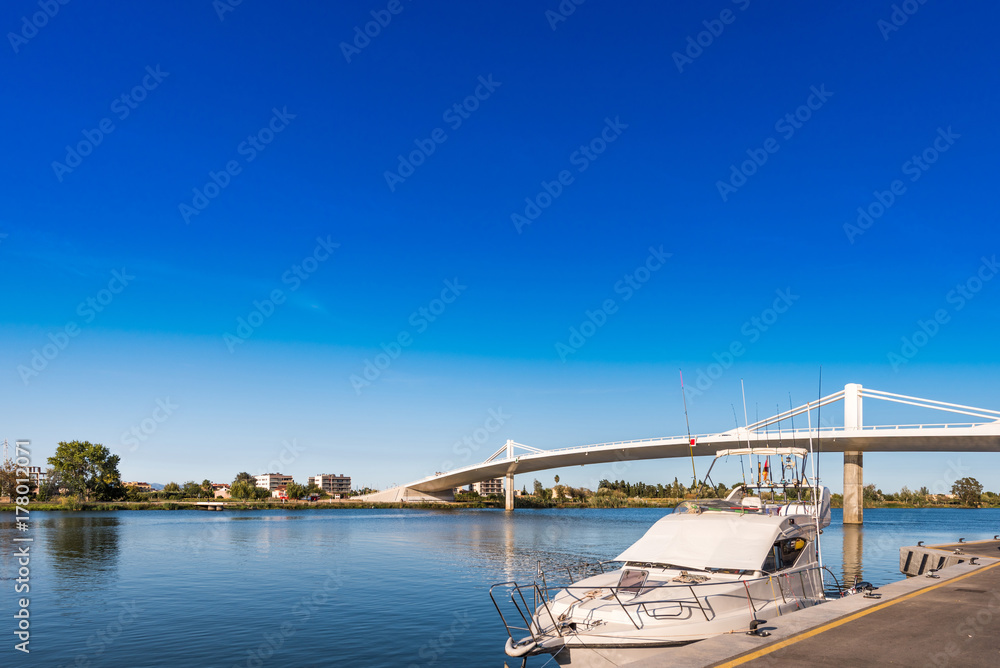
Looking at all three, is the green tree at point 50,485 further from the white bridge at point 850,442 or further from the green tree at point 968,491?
the green tree at point 968,491

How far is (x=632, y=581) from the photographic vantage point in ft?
41.0

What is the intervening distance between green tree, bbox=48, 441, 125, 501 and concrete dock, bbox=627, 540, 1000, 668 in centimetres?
11545

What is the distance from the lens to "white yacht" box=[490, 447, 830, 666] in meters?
10.6

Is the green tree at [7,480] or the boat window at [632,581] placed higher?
the boat window at [632,581]

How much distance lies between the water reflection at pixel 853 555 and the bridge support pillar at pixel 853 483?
23.2 feet

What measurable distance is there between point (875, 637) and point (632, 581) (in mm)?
3980

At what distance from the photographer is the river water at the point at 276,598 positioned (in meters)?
15.5

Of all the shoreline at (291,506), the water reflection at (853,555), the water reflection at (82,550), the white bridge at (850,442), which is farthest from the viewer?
the shoreline at (291,506)

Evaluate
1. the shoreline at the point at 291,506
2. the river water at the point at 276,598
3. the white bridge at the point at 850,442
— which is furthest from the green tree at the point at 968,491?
the river water at the point at 276,598

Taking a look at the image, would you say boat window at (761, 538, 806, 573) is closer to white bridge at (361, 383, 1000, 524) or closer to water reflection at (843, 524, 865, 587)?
water reflection at (843, 524, 865, 587)

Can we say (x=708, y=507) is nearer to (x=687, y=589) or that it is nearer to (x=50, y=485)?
(x=687, y=589)

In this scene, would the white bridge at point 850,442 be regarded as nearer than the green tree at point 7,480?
Yes

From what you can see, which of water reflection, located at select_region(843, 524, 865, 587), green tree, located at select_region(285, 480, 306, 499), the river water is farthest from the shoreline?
the river water

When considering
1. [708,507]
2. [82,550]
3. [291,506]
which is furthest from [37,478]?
[708,507]
